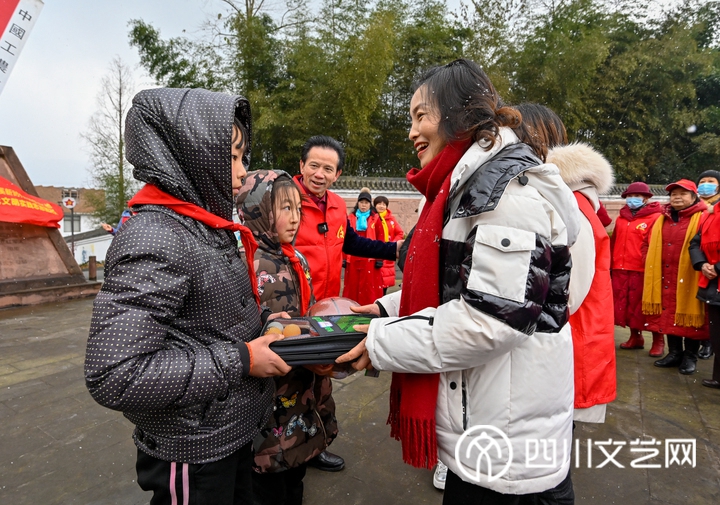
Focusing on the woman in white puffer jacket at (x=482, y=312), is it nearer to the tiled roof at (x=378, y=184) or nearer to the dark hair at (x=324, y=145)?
the dark hair at (x=324, y=145)

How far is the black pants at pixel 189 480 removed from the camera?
1.13m

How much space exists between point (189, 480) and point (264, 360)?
38 cm

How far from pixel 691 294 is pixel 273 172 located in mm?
3924

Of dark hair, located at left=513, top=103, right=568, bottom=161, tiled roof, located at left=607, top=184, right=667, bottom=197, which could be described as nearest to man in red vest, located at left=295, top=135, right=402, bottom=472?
dark hair, located at left=513, top=103, right=568, bottom=161

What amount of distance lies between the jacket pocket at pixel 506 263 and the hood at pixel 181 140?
2.35 ft

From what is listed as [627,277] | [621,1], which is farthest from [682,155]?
[627,277]

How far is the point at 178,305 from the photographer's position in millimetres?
1015

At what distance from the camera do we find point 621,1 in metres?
16.5

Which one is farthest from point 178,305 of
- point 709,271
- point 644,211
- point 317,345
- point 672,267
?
point 644,211

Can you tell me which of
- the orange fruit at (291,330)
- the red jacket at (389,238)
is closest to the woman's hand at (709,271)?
the red jacket at (389,238)

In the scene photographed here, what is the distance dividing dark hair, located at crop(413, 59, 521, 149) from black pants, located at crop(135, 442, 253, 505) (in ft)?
3.67

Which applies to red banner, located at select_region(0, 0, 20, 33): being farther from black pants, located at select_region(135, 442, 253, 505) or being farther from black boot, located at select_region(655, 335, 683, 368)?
black boot, located at select_region(655, 335, 683, 368)

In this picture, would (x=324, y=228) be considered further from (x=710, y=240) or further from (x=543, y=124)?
(x=710, y=240)

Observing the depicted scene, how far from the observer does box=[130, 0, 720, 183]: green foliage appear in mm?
11797
